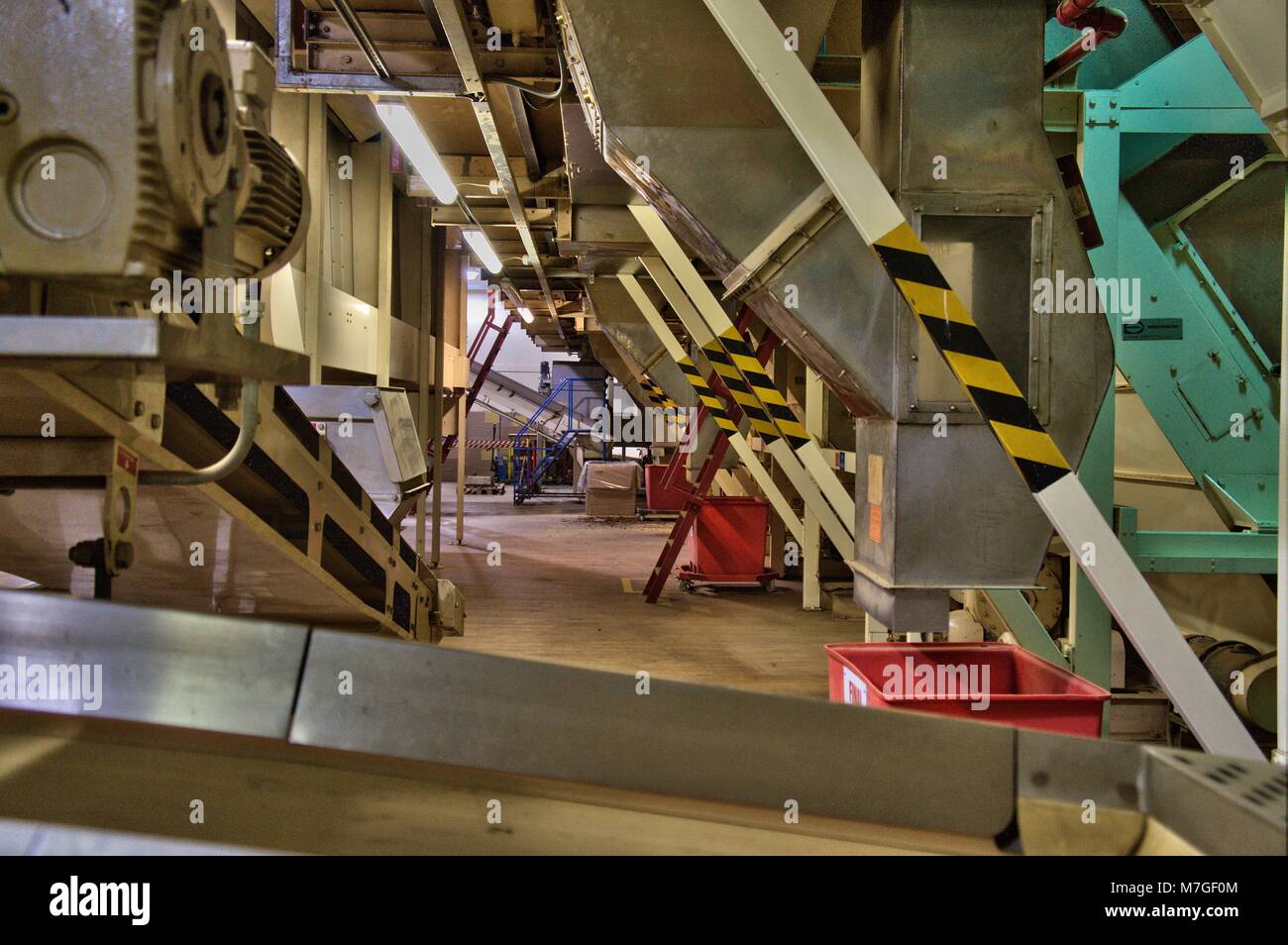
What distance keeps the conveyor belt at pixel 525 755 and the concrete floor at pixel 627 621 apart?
76.7 inches

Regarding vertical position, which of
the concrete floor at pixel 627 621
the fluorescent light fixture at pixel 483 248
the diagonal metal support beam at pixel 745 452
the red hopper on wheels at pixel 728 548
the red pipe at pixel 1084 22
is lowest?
the concrete floor at pixel 627 621

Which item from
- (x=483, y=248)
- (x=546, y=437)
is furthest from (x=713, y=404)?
(x=546, y=437)

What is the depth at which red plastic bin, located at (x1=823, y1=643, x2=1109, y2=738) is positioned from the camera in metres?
2.44

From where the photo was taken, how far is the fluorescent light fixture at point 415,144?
157 inches

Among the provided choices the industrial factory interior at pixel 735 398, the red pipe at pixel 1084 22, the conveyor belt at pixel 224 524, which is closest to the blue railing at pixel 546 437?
the industrial factory interior at pixel 735 398

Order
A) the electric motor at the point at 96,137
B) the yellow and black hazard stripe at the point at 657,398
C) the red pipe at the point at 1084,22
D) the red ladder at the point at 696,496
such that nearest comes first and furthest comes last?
the electric motor at the point at 96,137 < the red pipe at the point at 1084,22 < the red ladder at the point at 696,496 < the yellow and black hazard stripe at the point at 657,398

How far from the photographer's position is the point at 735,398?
535 centimetres

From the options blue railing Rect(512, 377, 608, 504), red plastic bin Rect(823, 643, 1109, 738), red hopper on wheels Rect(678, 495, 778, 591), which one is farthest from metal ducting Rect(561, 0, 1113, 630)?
blue railing Rect(512, 377, 608, 504)

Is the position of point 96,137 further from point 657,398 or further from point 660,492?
point 657,398

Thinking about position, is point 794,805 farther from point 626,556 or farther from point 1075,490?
point 626,556

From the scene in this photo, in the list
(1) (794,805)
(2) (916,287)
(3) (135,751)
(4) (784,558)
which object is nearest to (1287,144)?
(2) (916,287)

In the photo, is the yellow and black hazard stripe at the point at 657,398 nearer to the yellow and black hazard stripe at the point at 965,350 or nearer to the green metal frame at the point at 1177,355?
the green metal frame at the point at 1177,355

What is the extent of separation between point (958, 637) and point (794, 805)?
3.11 m

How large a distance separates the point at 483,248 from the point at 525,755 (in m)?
7.06
